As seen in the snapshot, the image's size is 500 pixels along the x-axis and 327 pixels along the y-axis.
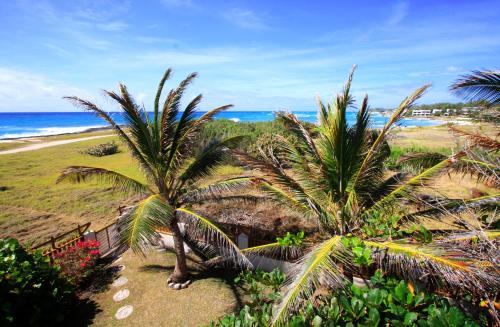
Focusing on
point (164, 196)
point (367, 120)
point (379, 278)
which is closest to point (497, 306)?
point (379, 278)

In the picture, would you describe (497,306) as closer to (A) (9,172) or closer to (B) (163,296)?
(B) (163,296)

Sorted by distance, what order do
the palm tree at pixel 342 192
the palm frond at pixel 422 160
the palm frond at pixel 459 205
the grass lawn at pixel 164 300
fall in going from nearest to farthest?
the palm tree at pixel 342 192 < the palm frond at pixel 459 205 < the palm frond at pixel 422 160 < the grass lawn at pixel 164 300

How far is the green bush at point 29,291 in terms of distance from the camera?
6.18m

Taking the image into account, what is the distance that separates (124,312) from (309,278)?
6.53 m

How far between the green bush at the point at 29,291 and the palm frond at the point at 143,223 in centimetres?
278

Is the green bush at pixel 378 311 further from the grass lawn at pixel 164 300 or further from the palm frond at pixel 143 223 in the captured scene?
the grass lawn at pixel 164 300

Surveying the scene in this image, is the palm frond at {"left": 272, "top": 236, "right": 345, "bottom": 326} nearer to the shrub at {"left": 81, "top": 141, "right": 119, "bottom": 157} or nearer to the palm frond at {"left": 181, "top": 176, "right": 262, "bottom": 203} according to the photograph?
the palm frond at {"left": 181, "top": 176, "right": 262, "bottom": 203}

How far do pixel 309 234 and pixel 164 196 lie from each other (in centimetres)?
486

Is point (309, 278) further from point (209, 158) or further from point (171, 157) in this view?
point (171, 157)

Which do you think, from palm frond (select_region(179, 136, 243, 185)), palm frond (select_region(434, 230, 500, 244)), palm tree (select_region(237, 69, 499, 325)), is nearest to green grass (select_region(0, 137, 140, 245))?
palm frond (select_region(179, 136, 243, 185))

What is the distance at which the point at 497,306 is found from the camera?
309cm

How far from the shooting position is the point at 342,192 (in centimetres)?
550

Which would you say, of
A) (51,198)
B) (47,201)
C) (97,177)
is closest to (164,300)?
(97,177)

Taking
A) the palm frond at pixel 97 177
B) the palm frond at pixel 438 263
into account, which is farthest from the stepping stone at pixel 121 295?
the palm frond at pixel 438 263
